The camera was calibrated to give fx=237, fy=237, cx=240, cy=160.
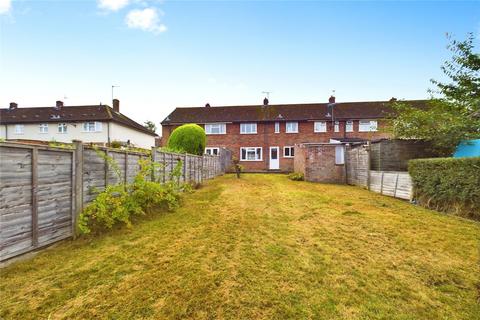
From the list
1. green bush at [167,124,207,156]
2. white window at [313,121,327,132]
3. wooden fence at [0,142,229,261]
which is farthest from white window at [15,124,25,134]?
white window at [313,121,327,132]

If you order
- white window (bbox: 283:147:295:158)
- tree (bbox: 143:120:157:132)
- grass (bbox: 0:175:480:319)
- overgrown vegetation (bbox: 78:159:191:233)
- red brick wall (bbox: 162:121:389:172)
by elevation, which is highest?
tree (bbox: 143:120:157:132)

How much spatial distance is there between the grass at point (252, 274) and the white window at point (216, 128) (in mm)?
23344

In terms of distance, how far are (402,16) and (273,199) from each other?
9695 millimetres

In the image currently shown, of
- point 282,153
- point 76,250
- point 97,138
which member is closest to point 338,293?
point 76,250

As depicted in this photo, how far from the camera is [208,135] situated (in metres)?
28.8

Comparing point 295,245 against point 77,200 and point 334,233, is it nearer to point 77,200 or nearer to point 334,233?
point 334,233

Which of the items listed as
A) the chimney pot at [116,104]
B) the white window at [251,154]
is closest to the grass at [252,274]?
the white window at [251,154]

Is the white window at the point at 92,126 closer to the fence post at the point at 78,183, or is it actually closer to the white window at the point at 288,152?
the white window at the point at 288,152

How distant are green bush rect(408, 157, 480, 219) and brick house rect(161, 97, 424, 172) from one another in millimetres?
Answer: 17764

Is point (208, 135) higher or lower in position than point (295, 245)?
higher

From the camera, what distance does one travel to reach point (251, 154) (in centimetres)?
2825

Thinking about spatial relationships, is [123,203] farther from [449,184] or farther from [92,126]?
[92,126]

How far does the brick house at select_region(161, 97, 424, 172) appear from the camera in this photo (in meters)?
27.3

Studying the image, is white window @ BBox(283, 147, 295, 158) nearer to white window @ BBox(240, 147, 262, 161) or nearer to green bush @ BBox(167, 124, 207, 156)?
white window @ BBox(240, 147, 262, 161)
